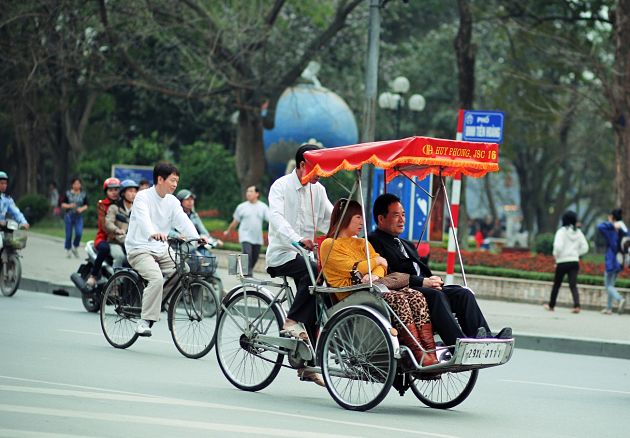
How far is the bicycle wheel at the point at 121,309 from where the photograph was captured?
13.0m

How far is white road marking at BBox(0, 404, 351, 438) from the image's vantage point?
799cm

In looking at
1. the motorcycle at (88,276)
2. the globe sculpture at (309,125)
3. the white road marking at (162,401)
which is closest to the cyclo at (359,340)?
the white road marking at (162,401)

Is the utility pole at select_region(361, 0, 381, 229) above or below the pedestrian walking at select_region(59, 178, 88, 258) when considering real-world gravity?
above

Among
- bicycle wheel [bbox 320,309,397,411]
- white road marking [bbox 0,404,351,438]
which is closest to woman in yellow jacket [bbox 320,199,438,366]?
bicycle wheel [bbox 320,309,397,411]

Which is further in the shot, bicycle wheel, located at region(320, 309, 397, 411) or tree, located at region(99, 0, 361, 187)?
tree, located at region(99, 0, 361, 187)

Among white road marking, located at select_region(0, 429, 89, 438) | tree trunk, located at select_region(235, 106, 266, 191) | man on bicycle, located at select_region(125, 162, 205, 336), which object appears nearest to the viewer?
white road marking, located at select_region(0, 429, 89, 438)

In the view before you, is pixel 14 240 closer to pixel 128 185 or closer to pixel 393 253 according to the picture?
pixel 128 185

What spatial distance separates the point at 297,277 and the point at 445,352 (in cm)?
147

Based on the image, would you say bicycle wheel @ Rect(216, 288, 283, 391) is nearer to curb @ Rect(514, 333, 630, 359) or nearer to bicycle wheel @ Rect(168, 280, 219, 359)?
bicycle wheel @ Rect(168, 280, 219, 359)

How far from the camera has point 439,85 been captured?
57.7m

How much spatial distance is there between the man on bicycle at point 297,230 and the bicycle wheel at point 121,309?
10.3ft

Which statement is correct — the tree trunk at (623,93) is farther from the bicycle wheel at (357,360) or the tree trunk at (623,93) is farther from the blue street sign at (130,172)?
the bicycle wheel at (357,360)

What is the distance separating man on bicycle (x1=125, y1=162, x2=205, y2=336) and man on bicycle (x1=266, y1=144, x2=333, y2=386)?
2.30 m

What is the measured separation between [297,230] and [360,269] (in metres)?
1.03
